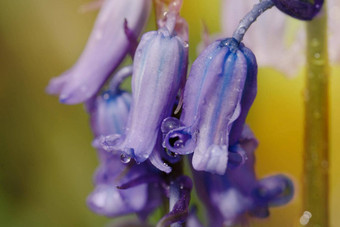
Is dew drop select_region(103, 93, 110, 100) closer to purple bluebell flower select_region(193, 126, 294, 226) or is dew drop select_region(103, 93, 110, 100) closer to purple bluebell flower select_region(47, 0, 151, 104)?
purple bluebell flower select_region(47, 0, 151, 104)

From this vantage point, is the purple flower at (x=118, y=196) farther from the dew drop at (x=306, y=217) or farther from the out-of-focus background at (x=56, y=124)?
the out-of-focus background at (x=56, y=124)

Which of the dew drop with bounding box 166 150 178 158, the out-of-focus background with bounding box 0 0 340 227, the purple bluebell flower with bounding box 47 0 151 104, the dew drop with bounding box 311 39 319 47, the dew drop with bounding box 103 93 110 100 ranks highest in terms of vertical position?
the purple bluebell flower with bounding box 47 0 151 104

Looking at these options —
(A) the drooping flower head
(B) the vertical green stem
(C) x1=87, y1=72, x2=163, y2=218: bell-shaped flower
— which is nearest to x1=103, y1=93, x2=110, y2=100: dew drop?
(C) x1=87, y1=72, x2=163, y2=218: bell-shaped flower

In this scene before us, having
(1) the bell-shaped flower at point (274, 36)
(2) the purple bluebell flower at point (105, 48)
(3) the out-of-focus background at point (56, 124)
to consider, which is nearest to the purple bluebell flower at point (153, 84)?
(2) the purple bluebell flower at point (105, 48)

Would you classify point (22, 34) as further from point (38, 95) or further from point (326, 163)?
point (326, 163)

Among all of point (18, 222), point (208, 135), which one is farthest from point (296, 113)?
point (208, 135)

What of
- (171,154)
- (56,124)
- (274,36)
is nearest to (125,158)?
(171,154)
